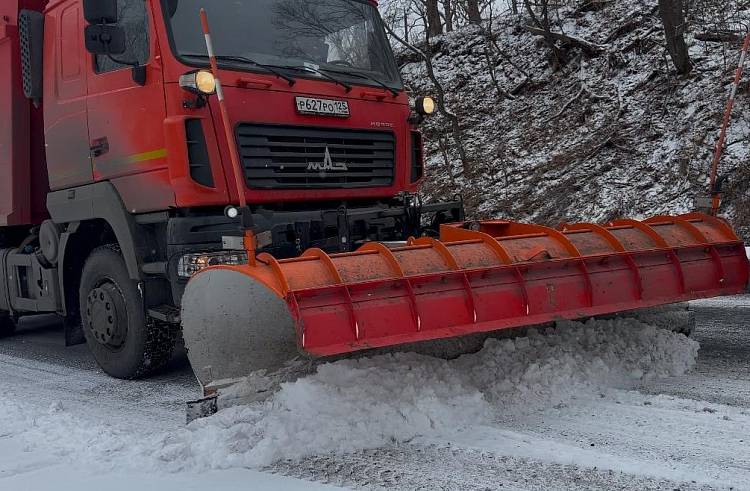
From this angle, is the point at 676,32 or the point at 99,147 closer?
the point at 99,147

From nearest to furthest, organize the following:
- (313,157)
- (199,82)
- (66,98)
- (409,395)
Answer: (409,395) → (199,82) → (313,157) → (66,98)

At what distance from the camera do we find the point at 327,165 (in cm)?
525

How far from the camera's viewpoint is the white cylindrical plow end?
143 inches

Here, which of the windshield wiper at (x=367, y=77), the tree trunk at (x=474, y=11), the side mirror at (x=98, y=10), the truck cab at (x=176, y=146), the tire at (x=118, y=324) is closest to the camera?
the side mirror at (x=98, y=10)

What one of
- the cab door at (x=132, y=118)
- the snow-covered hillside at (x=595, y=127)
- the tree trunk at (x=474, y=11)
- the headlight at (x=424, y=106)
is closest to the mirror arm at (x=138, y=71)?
the cab door at (x=132, y=118)

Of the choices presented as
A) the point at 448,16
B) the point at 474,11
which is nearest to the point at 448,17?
the point at 448,16

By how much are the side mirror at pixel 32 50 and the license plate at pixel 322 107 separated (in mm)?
2262

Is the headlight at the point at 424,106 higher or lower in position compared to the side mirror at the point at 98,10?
lower

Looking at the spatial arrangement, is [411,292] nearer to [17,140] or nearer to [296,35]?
[296,35]

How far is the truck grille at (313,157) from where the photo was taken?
4.87m

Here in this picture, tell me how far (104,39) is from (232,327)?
2139 mm

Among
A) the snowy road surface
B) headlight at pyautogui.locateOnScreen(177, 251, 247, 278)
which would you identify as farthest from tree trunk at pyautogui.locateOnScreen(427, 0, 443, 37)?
the snowy road surface

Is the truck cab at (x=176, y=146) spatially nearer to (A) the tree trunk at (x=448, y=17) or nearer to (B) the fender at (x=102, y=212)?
(B) the fender at (x=102, y=212)

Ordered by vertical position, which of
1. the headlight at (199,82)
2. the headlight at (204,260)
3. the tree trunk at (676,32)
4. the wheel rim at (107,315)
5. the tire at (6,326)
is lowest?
the tire at (6,326)
